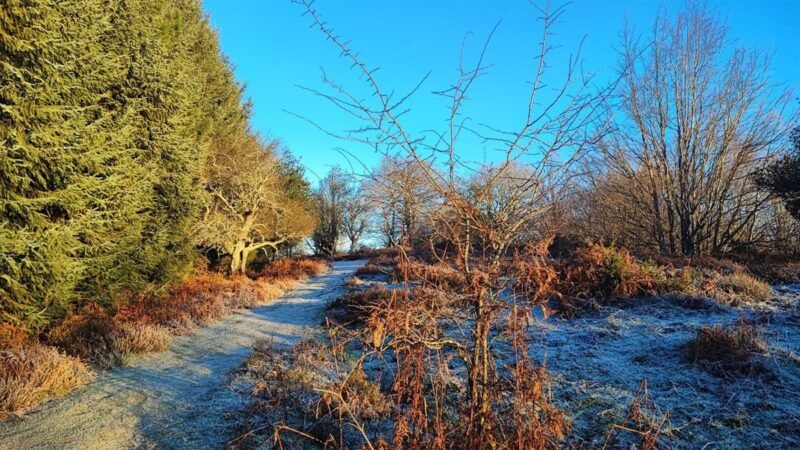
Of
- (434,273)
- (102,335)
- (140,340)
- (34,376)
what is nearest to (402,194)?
(434,273)

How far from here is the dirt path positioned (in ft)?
10.7

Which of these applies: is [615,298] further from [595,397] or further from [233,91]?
[233,91]

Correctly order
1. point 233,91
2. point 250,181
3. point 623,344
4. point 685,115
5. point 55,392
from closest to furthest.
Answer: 1. point 55,392
2. point 623,344
3. point 685,115
4. point 250,181
5. point 233,91

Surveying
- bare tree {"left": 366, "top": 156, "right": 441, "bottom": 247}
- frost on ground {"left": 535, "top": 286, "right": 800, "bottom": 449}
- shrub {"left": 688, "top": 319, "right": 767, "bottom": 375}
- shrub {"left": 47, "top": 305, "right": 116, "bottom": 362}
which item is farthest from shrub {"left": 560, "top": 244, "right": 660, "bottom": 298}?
shrub {"left": 47, "top": 305, "right": 116, "bottom": 362}

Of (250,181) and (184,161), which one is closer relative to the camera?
(184,161)

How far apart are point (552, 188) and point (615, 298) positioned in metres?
5.37

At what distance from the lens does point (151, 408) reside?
3.89 m

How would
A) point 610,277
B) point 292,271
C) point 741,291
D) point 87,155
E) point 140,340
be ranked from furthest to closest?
point 292,271, point 610,277, point 741,291, point 87,155, point 140,340

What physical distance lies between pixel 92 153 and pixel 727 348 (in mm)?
8469

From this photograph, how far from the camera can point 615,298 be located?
6535mm

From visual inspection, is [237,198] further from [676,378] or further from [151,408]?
[676,378]

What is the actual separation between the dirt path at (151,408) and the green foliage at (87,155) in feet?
6.83

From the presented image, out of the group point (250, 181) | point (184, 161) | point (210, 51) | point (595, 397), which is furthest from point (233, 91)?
point (595, 397)

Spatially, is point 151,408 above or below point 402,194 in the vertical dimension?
below
